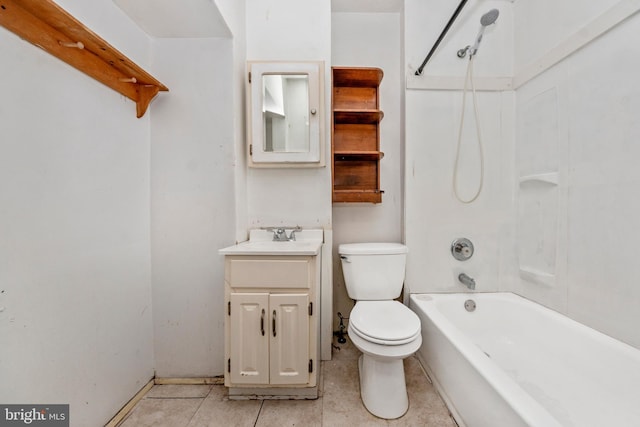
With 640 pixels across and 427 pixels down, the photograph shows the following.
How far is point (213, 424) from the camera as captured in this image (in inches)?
43.0

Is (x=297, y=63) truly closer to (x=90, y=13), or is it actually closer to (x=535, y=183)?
(x=90, y=13)

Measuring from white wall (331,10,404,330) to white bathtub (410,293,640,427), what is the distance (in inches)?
21.2

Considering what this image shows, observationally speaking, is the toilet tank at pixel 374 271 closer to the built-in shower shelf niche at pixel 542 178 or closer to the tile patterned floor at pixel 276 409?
the tile patterned floor at pixel 276 409

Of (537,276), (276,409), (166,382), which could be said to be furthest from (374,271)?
(166,382)

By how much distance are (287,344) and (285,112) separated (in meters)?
1.28

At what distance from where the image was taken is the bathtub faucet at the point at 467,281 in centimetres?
158

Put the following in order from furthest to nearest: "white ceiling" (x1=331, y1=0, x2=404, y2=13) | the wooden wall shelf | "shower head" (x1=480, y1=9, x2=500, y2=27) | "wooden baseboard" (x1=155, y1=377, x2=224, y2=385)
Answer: "white ceiling" (x1=331, y1=0, x2=404, y2=13), "wooden baseboard" (x1=155, y1=377, x2=224, y2=385), "shower head" (x1=480, y1=9, x2=500, y2=27), the wooden wall shelf

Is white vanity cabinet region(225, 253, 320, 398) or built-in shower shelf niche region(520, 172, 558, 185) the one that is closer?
white vanity cabinet region(225, 253, 320, 398)

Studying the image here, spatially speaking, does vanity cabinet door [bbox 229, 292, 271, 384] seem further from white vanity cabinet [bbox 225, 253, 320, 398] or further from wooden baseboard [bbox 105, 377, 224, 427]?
wooden baseboard [bbox 105, 377, 224, 427]

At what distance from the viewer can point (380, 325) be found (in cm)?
117

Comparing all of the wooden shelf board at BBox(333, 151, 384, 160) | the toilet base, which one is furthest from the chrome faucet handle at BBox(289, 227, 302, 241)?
the toilet base

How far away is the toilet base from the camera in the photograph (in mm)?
1124

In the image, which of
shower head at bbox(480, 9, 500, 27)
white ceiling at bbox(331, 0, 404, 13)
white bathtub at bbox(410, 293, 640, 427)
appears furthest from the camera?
white ceiling at bbox(331, 0, 404, 13)

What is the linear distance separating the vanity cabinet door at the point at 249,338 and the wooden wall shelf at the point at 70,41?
1.12 m
